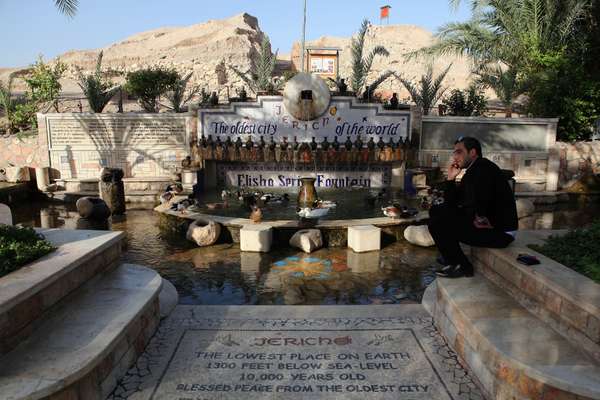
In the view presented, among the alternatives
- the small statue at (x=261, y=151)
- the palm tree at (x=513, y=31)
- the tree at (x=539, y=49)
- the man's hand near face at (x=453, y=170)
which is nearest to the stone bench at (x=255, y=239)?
the man's hand near face at (x=453, y=170)

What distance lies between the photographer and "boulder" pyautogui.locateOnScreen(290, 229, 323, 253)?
8938mm

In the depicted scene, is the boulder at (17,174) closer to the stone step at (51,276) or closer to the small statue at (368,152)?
the stone step at (51,276)

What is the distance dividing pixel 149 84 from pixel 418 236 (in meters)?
14.7

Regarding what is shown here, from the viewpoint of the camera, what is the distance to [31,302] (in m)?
4.00

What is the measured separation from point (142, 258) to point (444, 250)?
577 centimetres

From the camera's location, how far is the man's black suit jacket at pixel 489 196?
496 cm

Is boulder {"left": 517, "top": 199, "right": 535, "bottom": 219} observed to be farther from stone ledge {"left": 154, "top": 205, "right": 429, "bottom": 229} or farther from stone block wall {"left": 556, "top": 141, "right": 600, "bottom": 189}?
stone block wall {"left": 556, "top": 141, "right": 600, "bottom": 189}

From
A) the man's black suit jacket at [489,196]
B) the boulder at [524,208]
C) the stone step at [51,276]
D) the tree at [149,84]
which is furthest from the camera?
the tree at [149,84]

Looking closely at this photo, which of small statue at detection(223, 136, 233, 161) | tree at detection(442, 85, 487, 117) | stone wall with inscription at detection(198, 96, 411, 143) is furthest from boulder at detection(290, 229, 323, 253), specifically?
tree at detection(442, 85, 487, 117)

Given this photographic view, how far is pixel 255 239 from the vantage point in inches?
351

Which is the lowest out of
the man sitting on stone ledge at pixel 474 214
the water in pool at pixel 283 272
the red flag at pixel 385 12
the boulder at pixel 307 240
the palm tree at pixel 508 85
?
the water in pool at pixel 283 272

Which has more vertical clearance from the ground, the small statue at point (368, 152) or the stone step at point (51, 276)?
the small statue at point (368, 152)

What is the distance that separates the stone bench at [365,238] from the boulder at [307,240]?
660 millimetres

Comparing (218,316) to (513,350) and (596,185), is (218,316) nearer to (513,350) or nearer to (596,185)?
(513,350)
